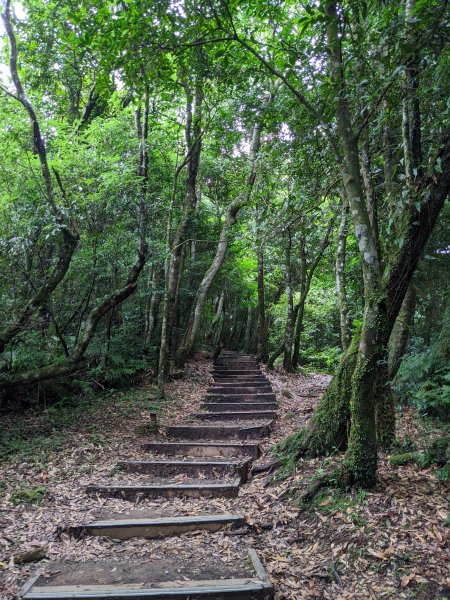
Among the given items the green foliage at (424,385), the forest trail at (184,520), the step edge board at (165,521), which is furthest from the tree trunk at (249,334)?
the step edge board at (165,521)

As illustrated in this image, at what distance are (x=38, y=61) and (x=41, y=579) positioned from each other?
482 inches

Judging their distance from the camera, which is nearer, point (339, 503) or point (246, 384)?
point (339, 503)

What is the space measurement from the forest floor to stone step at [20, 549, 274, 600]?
5.2 inches

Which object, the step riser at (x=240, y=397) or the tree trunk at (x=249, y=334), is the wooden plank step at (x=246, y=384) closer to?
the step riser at (x=240, y=397)

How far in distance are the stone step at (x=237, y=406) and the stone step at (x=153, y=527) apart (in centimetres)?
552

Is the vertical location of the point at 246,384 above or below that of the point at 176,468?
above

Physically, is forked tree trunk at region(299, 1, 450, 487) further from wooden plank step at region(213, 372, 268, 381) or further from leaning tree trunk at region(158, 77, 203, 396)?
wooden plank step at region(213, 372, 268, 381)

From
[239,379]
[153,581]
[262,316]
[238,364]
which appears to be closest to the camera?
[153,581]

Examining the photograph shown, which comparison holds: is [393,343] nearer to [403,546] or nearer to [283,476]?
[283,476]

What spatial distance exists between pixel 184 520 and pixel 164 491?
1.06 metres

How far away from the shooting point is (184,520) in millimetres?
4750

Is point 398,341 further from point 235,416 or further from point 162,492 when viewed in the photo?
point 162,492

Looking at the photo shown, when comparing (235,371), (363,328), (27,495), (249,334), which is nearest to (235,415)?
(235,371)

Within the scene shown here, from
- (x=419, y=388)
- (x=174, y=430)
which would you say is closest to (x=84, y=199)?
(x=174, y=430)
